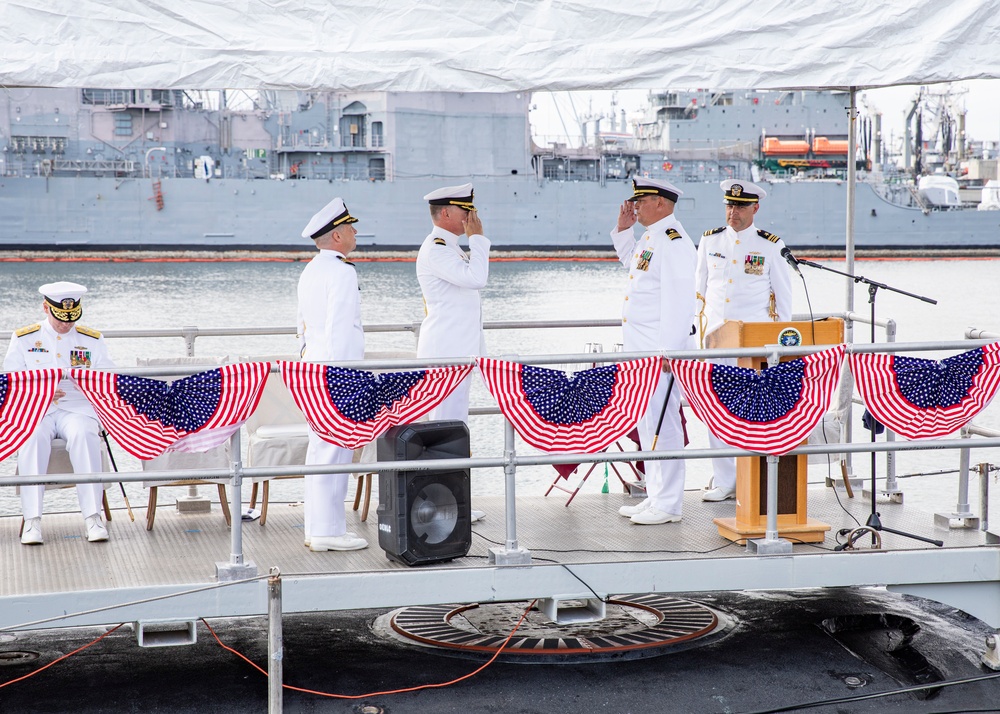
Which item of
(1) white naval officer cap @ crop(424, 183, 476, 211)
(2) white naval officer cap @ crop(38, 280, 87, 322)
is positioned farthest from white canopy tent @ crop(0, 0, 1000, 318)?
(2) white naval officer cap @ crop(38, 280, 87, 322)

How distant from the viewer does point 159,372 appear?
455cm

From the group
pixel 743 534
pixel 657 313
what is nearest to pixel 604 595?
pixel 743 534

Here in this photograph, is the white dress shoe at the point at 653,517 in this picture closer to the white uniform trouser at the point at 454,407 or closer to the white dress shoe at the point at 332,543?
the white uniform trouser at the point at 454,407

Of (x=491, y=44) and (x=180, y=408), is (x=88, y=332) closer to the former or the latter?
(x=180, y=408)

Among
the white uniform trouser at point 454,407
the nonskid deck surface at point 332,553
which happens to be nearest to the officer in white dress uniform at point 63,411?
the nonskid deck surface at point 332,553

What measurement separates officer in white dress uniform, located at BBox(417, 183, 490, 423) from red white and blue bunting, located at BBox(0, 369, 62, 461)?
1859mm

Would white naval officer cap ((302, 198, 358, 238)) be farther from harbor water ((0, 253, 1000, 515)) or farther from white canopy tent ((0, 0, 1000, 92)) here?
harbor water ((0, 253, 1000, 515))

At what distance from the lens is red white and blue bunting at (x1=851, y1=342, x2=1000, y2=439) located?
17.3 feet

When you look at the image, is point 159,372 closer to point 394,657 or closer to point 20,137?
point 394,657

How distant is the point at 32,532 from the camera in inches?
217

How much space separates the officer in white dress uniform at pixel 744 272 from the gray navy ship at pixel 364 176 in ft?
185

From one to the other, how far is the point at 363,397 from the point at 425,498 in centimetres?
54

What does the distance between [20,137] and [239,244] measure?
13.5m

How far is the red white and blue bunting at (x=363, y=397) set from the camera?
4859 millimetres
